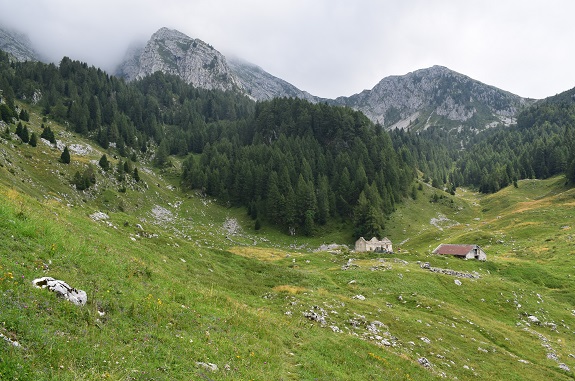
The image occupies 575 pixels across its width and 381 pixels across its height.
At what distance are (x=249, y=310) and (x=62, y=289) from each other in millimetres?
10905

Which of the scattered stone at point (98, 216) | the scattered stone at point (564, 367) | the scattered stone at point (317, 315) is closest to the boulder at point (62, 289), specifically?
the scattered stone at point (317, 315)

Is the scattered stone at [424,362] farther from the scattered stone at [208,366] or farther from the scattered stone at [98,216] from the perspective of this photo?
the scattered stone at [98,216]

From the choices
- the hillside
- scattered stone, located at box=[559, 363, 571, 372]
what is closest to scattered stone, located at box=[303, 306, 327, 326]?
the hillside

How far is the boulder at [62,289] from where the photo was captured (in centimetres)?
1112

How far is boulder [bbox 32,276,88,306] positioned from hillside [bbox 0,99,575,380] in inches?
14.3

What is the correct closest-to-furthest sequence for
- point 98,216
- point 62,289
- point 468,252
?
point 62,289 < point 98,216 < point 468,252

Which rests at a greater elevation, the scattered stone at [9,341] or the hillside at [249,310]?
the scattered stone at [9,341]

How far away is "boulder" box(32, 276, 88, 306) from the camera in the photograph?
36.5ft

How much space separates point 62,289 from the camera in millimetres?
11352

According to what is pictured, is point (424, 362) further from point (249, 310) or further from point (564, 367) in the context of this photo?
point (564, 367)

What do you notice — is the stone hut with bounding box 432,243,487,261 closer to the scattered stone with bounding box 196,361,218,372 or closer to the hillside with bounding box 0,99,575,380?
the hillside with bounding box 0,99,575,380

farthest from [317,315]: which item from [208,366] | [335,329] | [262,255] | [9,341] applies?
[262,255]

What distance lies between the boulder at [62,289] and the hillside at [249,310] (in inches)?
14.3

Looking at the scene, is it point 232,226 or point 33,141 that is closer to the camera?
point 33,141
